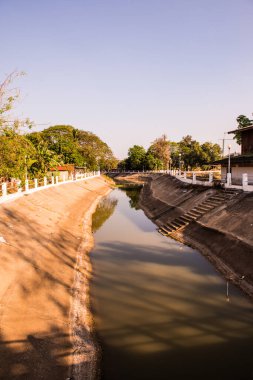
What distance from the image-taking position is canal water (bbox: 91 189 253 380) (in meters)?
9.91

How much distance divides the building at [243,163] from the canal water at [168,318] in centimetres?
1367

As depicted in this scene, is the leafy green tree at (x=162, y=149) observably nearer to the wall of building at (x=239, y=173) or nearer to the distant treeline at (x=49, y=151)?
the distant treeline at (x=49, y=151)

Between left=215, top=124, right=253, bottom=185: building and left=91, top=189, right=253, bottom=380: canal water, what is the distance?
13.7 m

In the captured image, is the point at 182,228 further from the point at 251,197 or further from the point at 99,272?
the point at 99,272

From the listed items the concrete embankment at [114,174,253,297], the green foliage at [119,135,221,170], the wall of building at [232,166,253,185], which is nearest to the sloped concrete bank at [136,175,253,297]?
the concrete embankment at [114,174,253,297]

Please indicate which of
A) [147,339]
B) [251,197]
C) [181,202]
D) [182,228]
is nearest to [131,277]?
[147,339]

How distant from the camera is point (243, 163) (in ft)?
105

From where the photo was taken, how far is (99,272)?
18438 mm

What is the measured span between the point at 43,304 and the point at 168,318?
17.3 feet

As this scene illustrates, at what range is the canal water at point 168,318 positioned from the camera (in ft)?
32.5

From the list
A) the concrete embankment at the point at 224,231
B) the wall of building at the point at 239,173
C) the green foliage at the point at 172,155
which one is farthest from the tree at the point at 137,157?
the concrete embankment at the point at 224,231

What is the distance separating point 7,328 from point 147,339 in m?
5.04

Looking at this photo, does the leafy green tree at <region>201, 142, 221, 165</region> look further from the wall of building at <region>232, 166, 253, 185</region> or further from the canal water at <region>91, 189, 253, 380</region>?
the canal water at <region>91, 189, 253, 380</region>

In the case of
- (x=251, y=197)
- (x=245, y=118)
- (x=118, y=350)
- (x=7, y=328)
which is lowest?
(x=118, y=350)
